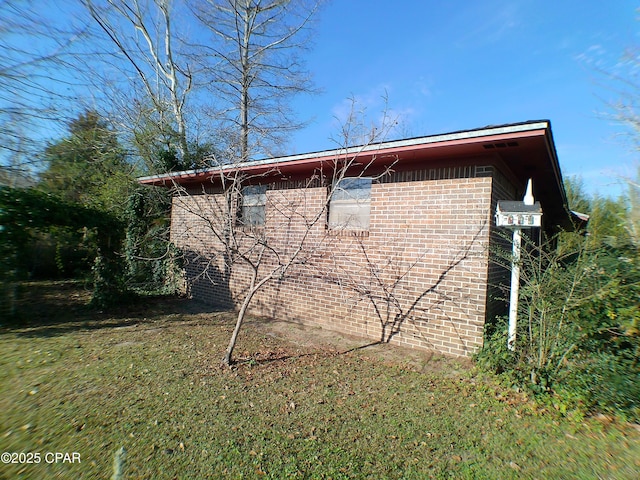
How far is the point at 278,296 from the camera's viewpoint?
677cm

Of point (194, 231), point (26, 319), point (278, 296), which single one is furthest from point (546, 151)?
point (26, 319)

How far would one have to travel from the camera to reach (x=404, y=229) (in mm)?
5203

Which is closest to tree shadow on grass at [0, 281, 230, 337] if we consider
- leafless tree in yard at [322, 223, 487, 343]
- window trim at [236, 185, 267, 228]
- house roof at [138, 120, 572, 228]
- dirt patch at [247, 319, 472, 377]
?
dirt patch at [247, 319, 472, 377]

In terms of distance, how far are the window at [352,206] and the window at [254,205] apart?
6.40ft

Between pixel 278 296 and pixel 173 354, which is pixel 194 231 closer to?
pixel 278 296

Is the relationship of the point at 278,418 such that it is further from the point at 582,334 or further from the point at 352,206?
the point at 352,206

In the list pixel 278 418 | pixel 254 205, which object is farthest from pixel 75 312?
pixel 278 418

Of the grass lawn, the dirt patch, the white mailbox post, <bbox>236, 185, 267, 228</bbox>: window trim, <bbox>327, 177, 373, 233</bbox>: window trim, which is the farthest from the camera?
<bbox>236, 185, 267, 228</bbox>: window trim

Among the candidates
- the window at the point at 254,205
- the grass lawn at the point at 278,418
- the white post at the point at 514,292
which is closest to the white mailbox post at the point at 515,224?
the white post at the point at 514,292

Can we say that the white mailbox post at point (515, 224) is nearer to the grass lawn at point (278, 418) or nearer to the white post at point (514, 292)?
the white post at point (514, 292)

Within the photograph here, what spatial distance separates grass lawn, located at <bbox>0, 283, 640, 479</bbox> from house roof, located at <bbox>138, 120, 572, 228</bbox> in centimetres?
280

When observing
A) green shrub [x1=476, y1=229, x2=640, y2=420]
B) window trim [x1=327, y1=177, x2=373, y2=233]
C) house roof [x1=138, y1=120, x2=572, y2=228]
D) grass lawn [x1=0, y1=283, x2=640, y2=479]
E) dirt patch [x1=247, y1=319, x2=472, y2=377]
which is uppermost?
house roof [x1=138, y1=120, x2=572, y2=228]

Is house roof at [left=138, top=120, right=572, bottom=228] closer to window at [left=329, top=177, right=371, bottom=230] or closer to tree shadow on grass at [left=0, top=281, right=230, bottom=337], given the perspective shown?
window at [left=329, top=177, right=371, bottom=230]

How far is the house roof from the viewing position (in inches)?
157
